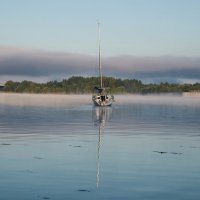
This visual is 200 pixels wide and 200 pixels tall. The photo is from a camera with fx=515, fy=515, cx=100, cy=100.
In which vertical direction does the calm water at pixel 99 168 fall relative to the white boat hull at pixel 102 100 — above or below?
below

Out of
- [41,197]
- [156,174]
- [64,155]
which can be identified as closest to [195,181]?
[156,174]

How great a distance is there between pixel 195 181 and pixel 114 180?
322 centimetres

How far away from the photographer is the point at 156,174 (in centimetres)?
2195

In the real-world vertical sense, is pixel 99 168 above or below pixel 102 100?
below

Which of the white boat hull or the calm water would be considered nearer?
the calm water

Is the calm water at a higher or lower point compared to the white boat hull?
lower

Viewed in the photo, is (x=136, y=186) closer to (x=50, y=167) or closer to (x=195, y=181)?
(x=195, y=181)

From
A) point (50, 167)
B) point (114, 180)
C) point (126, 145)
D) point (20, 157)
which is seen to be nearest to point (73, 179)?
point (114, 180)

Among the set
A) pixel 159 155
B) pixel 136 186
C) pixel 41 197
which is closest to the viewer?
pixel 41 197

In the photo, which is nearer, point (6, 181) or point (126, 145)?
point (6, 181)

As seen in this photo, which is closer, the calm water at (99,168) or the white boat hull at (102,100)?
the calm water at (99,168)

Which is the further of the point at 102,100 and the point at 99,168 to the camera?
the point at 102,100

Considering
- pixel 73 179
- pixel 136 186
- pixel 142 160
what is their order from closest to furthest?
pixel 136 186, pixel 73 179, pixel 142 160

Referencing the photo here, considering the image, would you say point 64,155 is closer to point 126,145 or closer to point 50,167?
point 50,167
